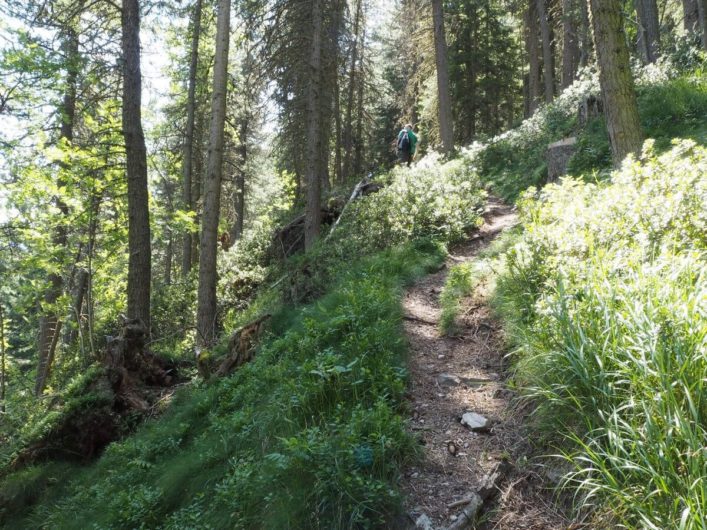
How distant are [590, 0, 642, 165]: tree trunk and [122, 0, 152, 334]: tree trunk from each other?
784 centimetres

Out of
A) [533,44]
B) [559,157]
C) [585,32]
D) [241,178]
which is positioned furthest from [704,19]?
[241,178]

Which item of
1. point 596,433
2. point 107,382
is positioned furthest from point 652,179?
→ point 107,382

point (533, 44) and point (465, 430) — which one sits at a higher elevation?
point (533, 44)

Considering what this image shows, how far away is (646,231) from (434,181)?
6.96 m

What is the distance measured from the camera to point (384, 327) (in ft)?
15.2

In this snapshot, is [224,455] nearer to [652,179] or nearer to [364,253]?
[652,179]

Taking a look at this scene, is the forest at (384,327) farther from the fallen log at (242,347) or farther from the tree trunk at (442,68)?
the tree trunk at (442,68)

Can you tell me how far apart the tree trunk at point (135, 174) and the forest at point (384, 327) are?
2.0 inches

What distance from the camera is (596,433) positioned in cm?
266

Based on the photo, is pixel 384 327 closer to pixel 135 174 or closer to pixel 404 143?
pixel 135 174

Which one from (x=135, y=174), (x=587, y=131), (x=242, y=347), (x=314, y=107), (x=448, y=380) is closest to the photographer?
(x=448, y=380)

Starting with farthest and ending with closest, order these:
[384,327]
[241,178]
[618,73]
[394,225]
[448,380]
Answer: [241,178], [394,225], [618,73], [384,327], [448,380]

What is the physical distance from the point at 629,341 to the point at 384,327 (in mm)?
2316

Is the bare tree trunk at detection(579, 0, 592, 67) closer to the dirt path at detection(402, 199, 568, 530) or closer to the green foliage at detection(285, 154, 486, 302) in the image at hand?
the green foliage at detection(285, 154, 486, 302)
